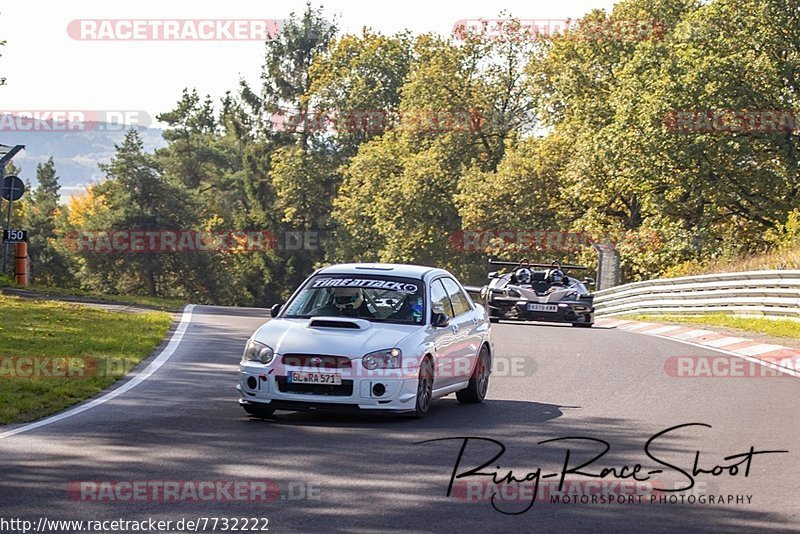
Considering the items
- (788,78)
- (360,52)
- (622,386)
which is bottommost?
(622,386)

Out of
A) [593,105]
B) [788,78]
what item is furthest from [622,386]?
[593,105]

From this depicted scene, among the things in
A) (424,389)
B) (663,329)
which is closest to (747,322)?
(663,329)

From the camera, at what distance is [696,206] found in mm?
43625

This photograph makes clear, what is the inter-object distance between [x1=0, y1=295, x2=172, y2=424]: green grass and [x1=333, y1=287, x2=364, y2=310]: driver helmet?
2.79 m

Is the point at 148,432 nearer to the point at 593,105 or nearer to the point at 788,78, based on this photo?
the point at 788,78

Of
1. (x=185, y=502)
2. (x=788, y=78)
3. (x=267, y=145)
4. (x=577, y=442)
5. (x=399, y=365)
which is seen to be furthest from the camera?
(x=267, y=145)

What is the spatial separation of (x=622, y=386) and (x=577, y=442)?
15.3 ft

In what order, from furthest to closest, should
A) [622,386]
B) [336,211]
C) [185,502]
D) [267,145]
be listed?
[267,145] < [336,211] < [622,386] < [185,502]

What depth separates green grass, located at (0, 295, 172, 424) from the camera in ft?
41.8

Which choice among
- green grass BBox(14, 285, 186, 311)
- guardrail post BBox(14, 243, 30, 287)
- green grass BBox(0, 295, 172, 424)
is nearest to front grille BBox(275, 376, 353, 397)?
green grass BBox(0, 295, 172, 424)

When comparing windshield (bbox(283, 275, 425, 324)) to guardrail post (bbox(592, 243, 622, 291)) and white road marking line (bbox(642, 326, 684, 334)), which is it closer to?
white road marking line (bbox(642, 326, 684, 334))

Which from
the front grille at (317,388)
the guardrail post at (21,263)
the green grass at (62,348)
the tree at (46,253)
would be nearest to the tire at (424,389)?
the front grille at (317,388)

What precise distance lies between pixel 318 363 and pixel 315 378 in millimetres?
132

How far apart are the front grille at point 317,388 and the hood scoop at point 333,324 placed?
710mm
